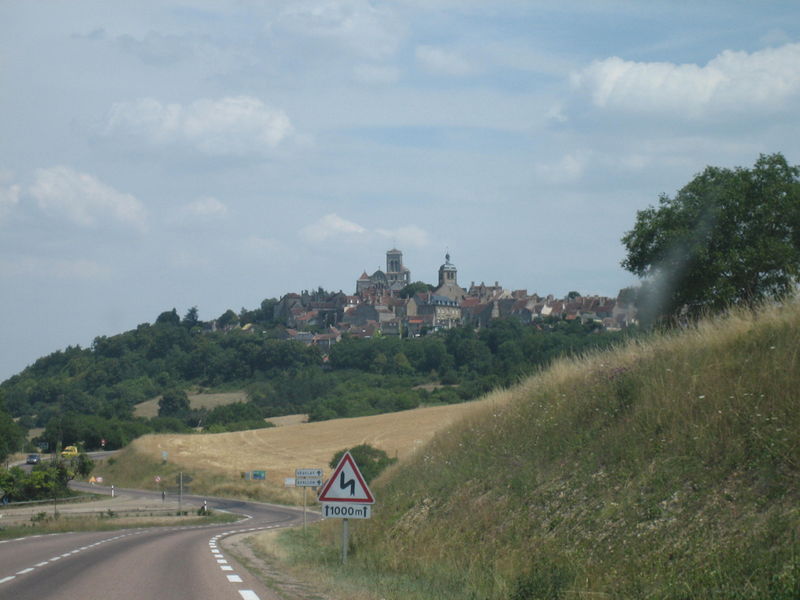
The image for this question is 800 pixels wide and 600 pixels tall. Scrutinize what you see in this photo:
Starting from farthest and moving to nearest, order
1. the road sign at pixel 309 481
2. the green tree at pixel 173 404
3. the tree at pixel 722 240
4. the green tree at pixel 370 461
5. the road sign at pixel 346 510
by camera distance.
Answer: the green tree at pixel 173 404 < the green tree at pixel 370 461 < the tree at pixel 722 240 < the road sign at pixel 309 481 < the road sign at pixel 346 510

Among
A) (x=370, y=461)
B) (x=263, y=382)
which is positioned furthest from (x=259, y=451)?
(x=263, y=382)

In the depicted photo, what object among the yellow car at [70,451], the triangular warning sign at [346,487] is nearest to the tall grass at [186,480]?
the yellow car at [70,451]

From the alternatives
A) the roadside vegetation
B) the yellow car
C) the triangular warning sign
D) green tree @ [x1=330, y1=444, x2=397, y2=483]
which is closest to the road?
the triangular warning sign

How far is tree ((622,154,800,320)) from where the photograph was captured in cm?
3159

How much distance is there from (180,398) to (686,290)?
129 metres

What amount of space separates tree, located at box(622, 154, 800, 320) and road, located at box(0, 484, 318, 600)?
17769 mm

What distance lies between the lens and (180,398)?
502 ft

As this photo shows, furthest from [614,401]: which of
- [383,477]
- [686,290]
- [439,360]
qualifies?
[439,360]

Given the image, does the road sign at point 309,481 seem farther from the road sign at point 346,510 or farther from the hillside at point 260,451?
the hillside at point 260,451

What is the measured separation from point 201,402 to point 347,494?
144655 millimetres

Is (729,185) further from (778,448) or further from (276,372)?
(276,372)

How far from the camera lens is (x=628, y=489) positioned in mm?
13289

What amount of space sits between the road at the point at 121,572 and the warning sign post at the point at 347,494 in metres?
1.64

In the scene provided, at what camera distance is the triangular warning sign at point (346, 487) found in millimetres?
15250
